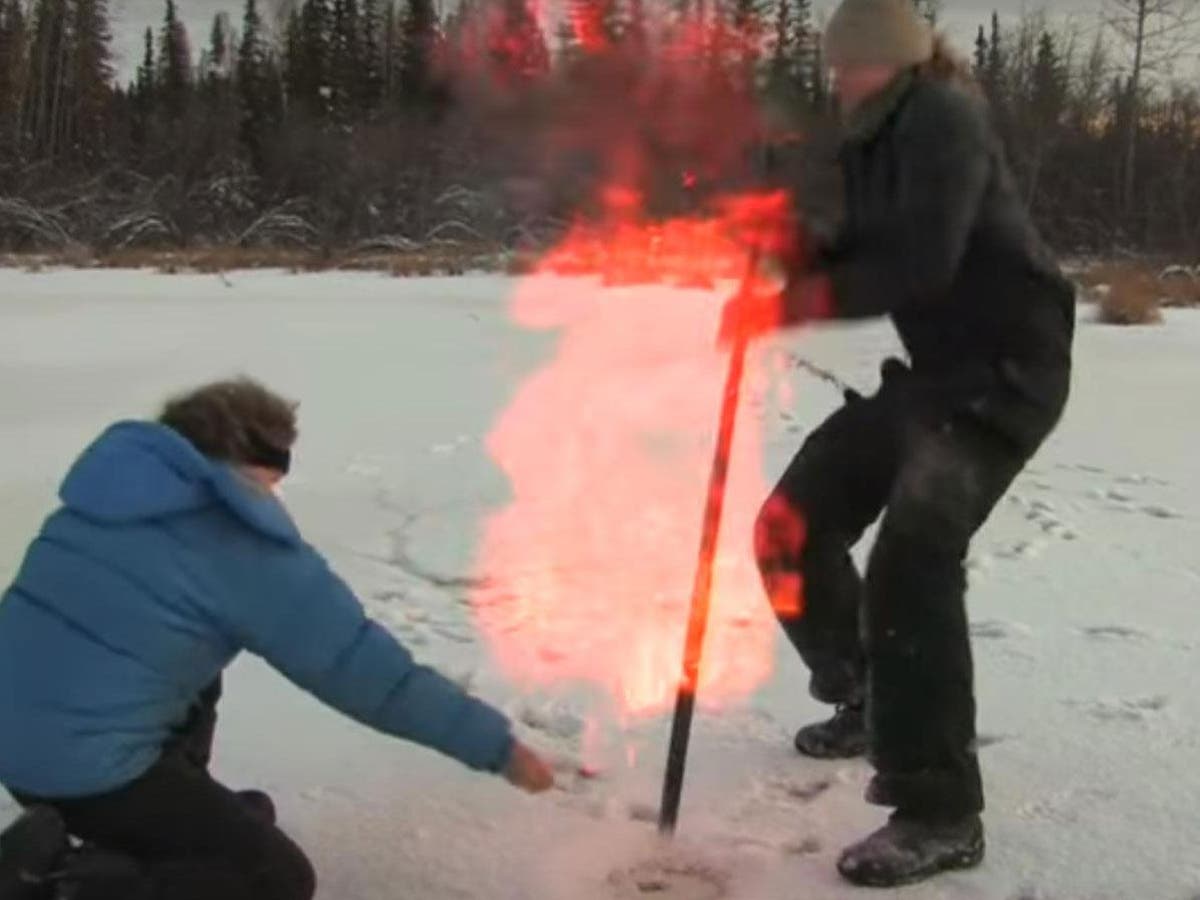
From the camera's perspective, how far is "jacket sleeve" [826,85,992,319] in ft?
8.73

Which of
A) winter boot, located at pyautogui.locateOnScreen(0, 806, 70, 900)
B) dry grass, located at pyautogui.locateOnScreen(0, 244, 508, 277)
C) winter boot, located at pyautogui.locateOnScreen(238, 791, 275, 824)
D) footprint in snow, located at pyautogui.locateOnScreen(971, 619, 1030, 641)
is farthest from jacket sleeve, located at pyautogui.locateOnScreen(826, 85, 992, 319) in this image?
dry grass, located at pyautogui.locateOnScreen(0, 244, 508, 277)

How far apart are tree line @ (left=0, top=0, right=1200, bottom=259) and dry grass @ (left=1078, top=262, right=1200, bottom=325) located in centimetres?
455

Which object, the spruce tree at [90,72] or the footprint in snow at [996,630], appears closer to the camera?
the footprint in snow at [996,630]

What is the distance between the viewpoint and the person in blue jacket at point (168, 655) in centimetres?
227

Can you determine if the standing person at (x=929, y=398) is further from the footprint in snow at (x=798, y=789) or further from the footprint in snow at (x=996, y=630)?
the footprint in snow at (x=996, y=630)

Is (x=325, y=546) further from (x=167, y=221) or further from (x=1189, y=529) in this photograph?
(x=167, y=221)

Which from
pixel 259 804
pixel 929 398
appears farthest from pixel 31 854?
pixel 929 398

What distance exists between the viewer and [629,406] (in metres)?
8.22

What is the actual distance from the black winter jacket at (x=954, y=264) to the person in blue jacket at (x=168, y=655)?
3.36 feet

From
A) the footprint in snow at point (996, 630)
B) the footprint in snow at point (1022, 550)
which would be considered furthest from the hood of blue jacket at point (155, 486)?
the footprint in snow at point (1022, 550)

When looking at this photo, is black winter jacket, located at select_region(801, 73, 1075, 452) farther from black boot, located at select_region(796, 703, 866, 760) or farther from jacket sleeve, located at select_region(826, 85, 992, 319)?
black boot, located at select_region(796, 703, 866, 760)

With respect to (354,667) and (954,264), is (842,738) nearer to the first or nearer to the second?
(954,264)

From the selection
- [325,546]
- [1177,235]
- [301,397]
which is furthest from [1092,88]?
[325,546]

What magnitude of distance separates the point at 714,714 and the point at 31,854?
5.71ft
